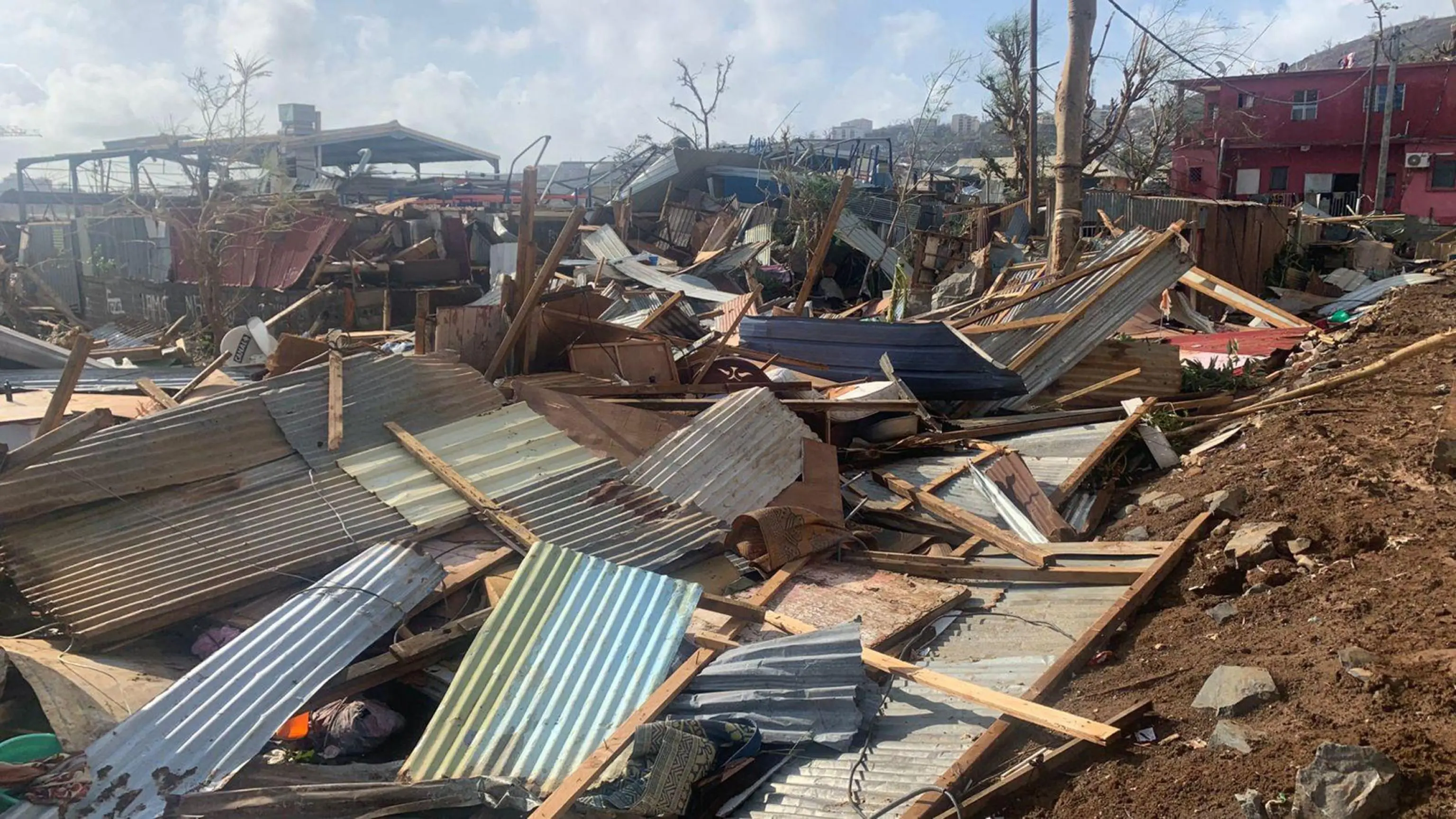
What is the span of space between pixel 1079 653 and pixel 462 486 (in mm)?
3288

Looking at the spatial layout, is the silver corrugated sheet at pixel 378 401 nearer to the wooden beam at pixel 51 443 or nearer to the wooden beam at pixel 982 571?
the wooden beam at pixel 51 443

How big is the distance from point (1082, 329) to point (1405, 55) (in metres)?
48.4

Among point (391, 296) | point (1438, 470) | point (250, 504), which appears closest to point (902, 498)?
point (1438, 470)

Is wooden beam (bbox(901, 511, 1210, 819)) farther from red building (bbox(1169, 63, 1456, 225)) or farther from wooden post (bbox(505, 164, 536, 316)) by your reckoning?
red building (bbox(1169, 63, 1456, 225))

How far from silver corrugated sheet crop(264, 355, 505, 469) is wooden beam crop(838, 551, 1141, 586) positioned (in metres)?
2.69

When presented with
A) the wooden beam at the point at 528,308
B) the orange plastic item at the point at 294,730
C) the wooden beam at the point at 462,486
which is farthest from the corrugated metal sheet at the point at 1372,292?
the orange plastic item at the point at 294,730

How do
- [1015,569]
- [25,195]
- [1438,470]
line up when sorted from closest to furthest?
[1438,470] < [1015,569] < [25,195]

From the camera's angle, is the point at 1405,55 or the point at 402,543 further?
the point at 1405,55

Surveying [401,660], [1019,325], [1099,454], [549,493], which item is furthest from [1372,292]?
[401,660]

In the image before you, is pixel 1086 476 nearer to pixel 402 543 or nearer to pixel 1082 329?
pixel 1082 329

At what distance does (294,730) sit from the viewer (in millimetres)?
4125

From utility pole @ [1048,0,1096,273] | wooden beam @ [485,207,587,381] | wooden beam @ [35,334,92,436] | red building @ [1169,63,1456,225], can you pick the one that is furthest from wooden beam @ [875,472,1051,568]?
red building @ [1169,63,1456,225]

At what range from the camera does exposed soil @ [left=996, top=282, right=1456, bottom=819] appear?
9.69 feet

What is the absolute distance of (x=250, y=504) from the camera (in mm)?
5207
